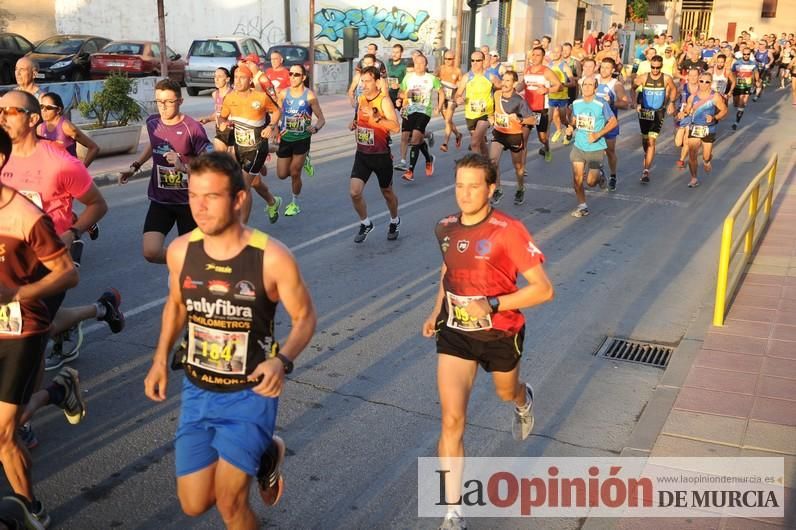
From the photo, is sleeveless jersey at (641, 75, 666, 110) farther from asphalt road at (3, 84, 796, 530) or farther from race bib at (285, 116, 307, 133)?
race bib at (285, 116, 307, 133)

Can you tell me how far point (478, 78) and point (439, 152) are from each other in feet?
10.0

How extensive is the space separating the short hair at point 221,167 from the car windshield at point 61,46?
23.2 meters

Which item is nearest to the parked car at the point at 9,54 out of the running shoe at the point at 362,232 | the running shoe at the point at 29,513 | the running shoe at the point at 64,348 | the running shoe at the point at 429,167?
the running shoe at the point at 429,167

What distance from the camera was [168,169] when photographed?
24.7ft

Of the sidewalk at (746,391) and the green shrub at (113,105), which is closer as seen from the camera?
the sidewalk at (746,391)

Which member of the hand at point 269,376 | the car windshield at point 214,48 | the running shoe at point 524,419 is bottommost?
the running shoe at point 524,419

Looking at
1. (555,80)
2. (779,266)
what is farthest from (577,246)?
(555,80)

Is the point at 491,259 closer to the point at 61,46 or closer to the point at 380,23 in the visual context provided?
the point at 61,46

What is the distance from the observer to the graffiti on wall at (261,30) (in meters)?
34.7

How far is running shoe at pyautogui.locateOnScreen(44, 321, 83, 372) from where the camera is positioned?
6363 millimetres

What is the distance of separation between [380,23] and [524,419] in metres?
35.1

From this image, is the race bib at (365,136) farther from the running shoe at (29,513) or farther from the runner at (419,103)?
the running shoe at (29,513)

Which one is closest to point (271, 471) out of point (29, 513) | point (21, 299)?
point (29, 513)

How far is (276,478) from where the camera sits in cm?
384
